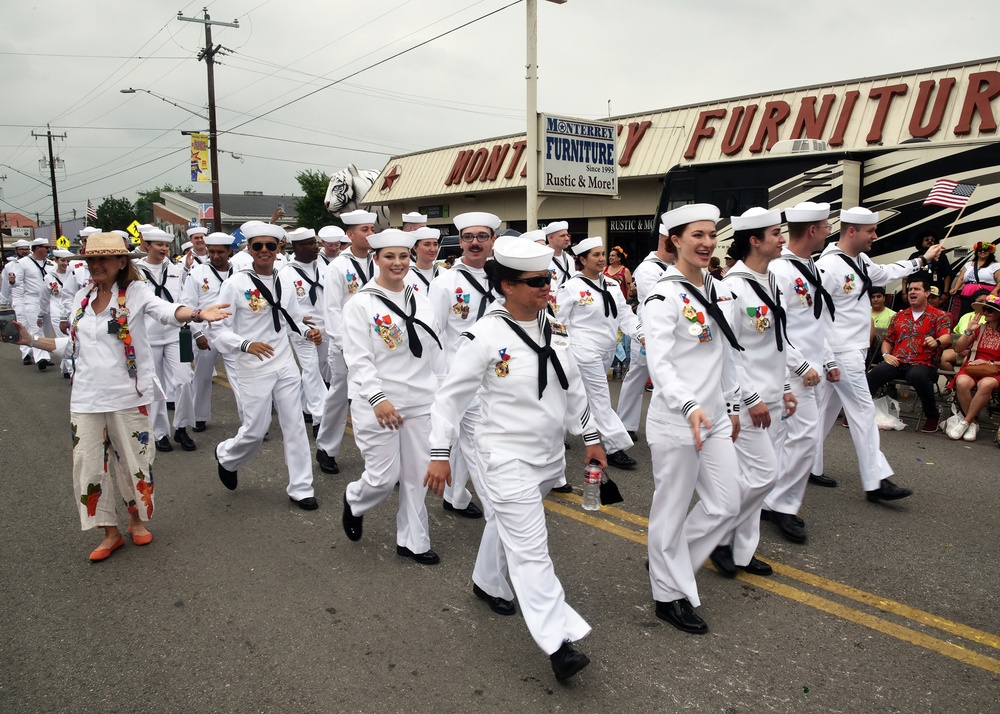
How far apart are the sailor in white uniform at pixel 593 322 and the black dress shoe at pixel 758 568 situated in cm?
226

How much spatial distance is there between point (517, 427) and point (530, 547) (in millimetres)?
529

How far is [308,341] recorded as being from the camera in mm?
8078

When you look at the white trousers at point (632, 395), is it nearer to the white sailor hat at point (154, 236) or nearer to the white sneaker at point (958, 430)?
the white sneaker at point (958, 430)

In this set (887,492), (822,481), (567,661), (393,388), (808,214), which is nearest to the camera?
(567,661)

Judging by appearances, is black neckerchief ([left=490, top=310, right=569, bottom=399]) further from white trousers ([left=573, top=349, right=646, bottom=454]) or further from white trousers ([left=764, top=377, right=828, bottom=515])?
white trousers ([left=573, top=349, right=646, bottom=454])

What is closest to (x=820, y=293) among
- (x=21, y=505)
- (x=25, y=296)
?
(x=21, y=505)

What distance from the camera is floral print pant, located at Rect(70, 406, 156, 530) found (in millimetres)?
4926

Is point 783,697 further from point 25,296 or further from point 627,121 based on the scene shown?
point 627,121

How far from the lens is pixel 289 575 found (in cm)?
459

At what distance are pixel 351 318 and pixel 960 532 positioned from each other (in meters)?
4.16

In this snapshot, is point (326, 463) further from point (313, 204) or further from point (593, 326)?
point (313, 204)

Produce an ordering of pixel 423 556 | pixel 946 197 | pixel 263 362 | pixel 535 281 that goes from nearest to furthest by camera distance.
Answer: pixel 535 281 → pixel 423 556 → pixel 263 362 → pixel 946 197

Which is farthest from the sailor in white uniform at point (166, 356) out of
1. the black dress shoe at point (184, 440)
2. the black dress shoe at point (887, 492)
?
the black dress shoe at point (887, 492)

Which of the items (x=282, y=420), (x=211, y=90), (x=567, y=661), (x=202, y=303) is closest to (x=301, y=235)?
(x=202, y=303)
